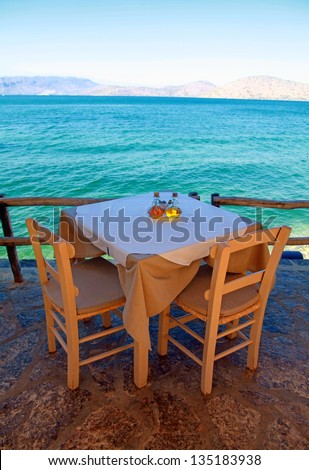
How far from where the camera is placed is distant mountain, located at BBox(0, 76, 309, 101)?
3442 inches

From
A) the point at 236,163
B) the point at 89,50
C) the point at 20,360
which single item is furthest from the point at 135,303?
the point at 89,50

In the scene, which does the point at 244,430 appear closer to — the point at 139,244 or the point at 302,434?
the point at 302,434

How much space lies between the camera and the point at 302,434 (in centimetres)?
152

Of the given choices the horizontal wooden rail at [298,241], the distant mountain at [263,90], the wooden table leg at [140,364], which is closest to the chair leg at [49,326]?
the wooden table leg at [140,364]

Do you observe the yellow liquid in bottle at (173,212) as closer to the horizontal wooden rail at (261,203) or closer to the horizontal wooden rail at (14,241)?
the horizontal wooden rail at (261,203)

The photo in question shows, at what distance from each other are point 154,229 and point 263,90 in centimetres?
10245

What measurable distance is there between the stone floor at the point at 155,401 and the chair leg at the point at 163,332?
67mm

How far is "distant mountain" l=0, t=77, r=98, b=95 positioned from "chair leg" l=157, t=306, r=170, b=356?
142 meters

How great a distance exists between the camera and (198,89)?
112m

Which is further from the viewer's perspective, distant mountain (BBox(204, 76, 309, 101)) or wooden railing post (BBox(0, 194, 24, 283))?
distant mountain (BBox(204, 76, 309, 101))

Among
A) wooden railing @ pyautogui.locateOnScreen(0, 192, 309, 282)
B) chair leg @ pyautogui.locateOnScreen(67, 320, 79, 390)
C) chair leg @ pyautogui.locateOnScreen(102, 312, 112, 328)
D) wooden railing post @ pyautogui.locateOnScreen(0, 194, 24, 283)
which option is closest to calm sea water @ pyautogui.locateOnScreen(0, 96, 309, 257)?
A: wooden railing post @ pyautogui.locateOnScreen(0, 194, 24, 283)

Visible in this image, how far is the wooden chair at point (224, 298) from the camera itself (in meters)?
1.43

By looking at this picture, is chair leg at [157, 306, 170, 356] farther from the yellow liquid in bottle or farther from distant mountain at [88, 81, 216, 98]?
distant mountain at [88, 81, 216, 98]

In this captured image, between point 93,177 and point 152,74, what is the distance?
1826 inches
